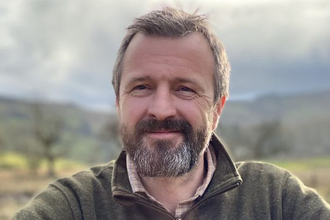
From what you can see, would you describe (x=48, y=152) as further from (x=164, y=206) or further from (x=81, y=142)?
(x=81, y=142)

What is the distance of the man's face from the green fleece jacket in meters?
0.25

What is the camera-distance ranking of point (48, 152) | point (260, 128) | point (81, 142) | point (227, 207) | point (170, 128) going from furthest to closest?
point (81, 142) < point (260, 128) < point (48, 152) < point (227, 207) < point (170, 128)

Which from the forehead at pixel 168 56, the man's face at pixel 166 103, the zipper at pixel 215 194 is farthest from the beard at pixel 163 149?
the forehead at pixel 168 56

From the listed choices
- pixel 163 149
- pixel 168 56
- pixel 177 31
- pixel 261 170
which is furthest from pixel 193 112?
pixel 261 170

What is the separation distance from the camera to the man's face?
124 inches

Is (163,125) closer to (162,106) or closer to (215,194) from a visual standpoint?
(162,106)

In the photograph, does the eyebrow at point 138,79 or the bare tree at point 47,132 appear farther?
the bare tree at point 47,132

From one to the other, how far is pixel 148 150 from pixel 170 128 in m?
0.23

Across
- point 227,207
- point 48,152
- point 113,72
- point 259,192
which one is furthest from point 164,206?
point 48,152

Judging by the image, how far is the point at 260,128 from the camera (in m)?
60.6

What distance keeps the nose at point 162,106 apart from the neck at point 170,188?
0.54 m

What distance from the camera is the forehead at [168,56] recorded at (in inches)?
128

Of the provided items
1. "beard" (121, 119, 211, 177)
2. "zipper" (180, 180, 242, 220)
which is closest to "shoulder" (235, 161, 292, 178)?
"zipper" (180, 180, 242, 220)

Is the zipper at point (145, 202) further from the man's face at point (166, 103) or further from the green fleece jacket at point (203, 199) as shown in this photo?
the man's face at point (166, 103)
